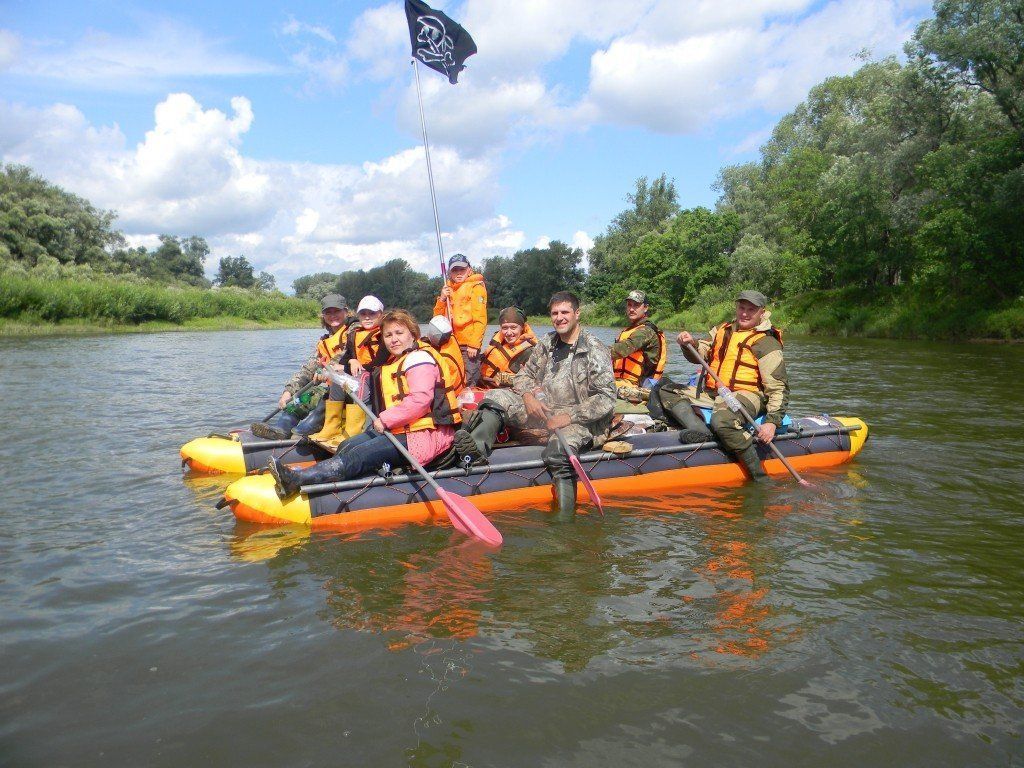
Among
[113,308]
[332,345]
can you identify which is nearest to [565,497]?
[332,345]

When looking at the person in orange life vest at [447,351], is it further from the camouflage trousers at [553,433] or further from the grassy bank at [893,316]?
the grassy bank at [893,316]

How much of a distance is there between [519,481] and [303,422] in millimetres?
2881

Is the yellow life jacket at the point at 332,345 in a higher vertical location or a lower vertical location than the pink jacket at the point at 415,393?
higher

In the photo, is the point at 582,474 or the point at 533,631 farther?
the point at 582,474

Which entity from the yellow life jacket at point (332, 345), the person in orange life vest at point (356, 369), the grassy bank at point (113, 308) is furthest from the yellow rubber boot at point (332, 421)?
the grassy bank at point (113, 308)

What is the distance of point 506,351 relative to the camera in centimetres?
832

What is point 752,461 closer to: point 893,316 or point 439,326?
point 439,326

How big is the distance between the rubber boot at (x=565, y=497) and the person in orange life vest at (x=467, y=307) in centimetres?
247

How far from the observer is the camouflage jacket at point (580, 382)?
6.37 metres

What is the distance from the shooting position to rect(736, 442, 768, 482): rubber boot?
6.92 meters

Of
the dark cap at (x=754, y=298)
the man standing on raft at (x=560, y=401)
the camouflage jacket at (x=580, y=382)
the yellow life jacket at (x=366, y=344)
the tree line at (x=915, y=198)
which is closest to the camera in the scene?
the man standing on raft at (x=560, y=401)

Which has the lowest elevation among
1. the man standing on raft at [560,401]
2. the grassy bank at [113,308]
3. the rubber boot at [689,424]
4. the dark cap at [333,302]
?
the rubber boot at [689,424]

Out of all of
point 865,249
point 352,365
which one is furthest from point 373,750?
point 865,249

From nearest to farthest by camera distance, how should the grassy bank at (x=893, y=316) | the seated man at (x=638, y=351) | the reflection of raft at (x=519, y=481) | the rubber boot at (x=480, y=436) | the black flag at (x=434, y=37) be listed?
the reflection of raft at (x=519, y=481)
the rubber boot at (x=480, y=436)
the seated man at (x=638, y=351)
the black flag at (x=434, y=37)
the grassy bank at (x=893, y=316)
